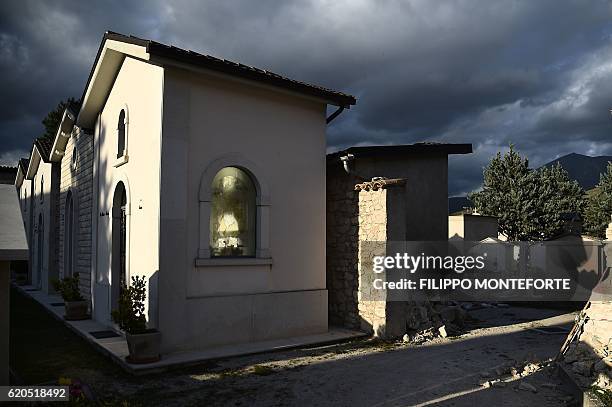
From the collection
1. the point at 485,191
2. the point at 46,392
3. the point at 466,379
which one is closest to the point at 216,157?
the point at 46,392

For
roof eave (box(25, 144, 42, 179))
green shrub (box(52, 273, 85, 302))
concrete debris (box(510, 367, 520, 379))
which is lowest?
concrete debris (box(510, 367, 520, 379))

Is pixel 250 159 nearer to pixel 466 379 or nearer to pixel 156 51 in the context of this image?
pixel 156 51

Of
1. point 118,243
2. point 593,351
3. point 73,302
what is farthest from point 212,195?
point 593,351

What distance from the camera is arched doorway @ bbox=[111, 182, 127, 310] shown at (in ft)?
32.4

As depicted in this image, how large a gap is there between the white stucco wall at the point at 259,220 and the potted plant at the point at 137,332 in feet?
1.17

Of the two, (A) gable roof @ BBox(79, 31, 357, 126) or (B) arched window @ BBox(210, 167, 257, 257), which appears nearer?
(A) gable roof @ BBox(79, 31, 357, 126)

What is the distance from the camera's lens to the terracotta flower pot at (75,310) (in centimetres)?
1094

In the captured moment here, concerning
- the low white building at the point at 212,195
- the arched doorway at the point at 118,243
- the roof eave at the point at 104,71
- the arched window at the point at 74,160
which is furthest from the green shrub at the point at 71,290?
the roof eave at the point at 104,71

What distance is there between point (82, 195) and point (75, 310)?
3.17 m

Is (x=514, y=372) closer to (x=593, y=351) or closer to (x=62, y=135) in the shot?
(x=593, y=351)

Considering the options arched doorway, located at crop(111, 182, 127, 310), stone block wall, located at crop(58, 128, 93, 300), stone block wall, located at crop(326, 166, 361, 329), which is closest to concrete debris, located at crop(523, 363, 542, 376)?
stone block wall, located at crop(326, 166, 361, 329)

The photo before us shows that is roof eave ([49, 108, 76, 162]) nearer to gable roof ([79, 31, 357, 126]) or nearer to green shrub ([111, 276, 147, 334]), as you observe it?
gable roof ([79, 31, 357, 126])

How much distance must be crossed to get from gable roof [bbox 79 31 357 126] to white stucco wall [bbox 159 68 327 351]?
13.3 inches

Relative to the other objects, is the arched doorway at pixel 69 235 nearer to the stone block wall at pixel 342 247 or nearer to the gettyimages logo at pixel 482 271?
the stone block wall at pixel 342 247
